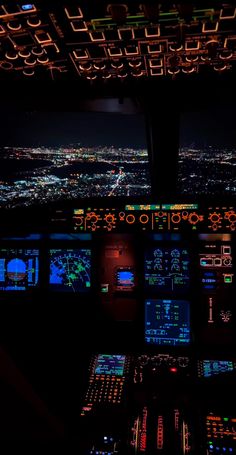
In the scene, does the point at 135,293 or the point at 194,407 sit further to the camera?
the point at 135,293

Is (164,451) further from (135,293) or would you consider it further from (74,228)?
(74,228)

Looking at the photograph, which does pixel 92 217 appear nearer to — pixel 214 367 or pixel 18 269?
pixel 18 269

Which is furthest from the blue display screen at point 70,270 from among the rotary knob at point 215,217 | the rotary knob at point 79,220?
the rotary knob at point 215,217

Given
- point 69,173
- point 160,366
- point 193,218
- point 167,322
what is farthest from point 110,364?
point 69,173

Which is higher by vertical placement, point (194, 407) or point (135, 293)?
point (135, 293)

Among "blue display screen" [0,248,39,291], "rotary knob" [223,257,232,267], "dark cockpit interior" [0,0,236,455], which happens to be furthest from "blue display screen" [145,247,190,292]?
"blue display screen" [0,248,39,291]

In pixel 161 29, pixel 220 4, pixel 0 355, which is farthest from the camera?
pixel 161 29

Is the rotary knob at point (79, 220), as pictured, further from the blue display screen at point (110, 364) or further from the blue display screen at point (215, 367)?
the blue display screen at point (215, 367)

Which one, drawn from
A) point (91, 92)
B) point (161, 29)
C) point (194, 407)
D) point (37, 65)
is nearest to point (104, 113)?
point (91, 92)
